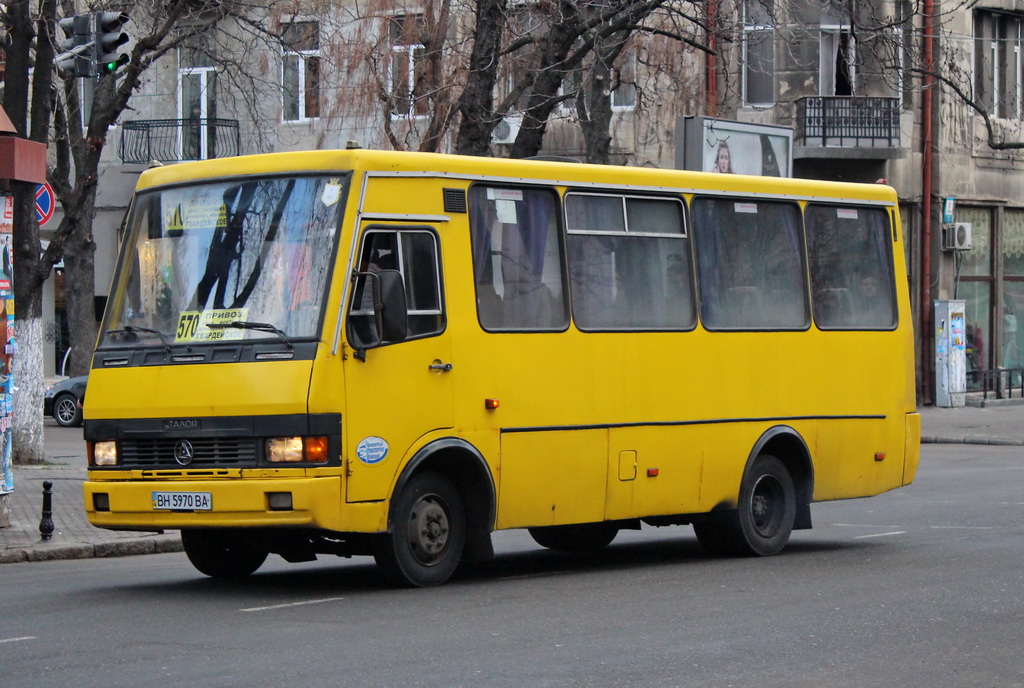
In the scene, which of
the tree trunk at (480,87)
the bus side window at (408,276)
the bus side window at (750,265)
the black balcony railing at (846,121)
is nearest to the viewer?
the bus side window at (408,276)

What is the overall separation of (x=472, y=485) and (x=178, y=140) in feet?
88.5

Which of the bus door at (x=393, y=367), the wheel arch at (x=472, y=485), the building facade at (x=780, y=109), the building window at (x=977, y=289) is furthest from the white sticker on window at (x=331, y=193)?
the building window at (x=977, y=289)

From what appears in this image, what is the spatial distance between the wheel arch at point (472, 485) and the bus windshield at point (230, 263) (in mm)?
1430

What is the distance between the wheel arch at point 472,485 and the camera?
11.4 meters

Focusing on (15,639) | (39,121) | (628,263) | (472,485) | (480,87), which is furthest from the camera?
(39,121)

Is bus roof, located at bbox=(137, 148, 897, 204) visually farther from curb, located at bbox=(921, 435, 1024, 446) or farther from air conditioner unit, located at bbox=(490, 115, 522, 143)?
air conditioner unit, located at bbox=(490, 115, 522, 143)

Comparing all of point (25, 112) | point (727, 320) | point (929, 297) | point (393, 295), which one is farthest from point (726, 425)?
point (929, 297)

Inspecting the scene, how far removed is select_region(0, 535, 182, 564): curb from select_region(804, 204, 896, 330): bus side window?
245 inches

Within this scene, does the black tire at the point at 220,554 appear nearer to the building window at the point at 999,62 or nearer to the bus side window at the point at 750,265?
the bus side window at the point at 750,265

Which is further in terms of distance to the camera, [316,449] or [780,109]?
[780,109]

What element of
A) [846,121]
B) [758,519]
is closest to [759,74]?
[846,121]

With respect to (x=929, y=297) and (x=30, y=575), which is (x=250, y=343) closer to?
(x=30, y=575)

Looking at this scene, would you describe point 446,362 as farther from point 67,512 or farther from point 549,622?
point 67,512

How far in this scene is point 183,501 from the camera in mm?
10617
